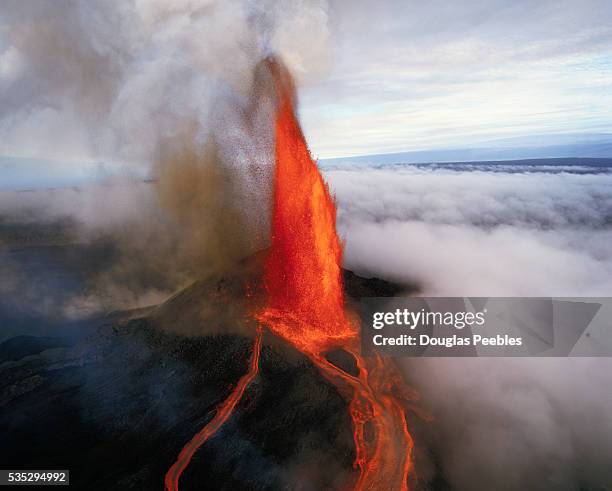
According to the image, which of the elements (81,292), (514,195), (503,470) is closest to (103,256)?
(81,292)

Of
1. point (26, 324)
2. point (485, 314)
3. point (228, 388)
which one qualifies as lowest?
point (26, 324)

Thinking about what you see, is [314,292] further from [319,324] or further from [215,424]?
[215,424]

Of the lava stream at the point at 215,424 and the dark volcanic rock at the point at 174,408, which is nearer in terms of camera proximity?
the lava stream at the point at 215,424

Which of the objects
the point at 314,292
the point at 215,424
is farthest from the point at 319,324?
the point at 215,424

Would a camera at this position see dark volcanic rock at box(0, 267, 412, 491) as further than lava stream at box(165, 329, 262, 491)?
Yes

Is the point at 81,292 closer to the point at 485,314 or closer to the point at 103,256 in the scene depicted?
the point at 103,256
